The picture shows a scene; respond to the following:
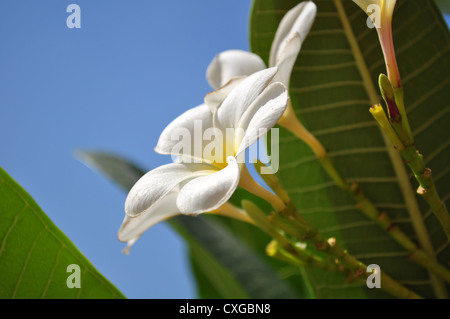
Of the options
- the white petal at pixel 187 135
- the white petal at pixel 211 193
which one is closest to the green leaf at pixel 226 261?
the white petal at pixel 187 135

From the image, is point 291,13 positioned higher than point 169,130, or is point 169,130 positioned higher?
point 291,13

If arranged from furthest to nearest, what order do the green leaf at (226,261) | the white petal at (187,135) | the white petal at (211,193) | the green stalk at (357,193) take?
the green leaf at (226,261), the green stalk at (357,193), the white petal at (187,135), the white petal at (211,193)

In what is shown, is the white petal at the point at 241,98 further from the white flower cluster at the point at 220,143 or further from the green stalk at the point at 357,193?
the green stalk at the point at 357,193

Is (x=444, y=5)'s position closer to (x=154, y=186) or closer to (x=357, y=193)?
(x=357, y=193)

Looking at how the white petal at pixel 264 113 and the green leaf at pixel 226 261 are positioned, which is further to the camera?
the green leaf at pixel 226 261

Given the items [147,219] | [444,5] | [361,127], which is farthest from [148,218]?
[444,5]

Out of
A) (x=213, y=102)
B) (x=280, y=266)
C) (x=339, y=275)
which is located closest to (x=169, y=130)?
(x=213, y=102)

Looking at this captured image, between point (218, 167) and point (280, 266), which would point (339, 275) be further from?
point (280, 266)
